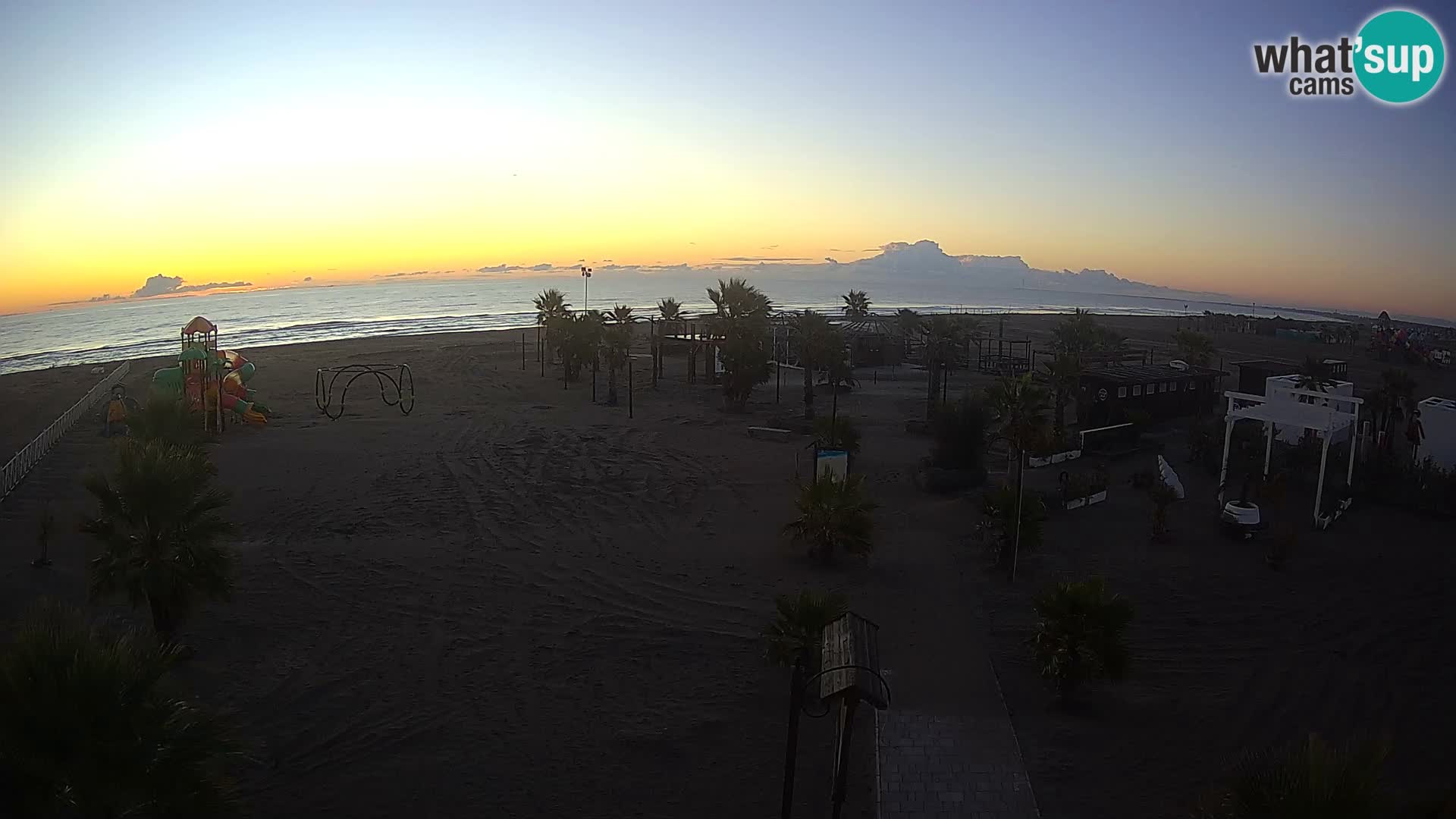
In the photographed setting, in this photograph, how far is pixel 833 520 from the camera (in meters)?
14.6

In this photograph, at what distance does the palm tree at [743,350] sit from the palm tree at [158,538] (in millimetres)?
22326

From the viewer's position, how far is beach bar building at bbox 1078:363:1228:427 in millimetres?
27438

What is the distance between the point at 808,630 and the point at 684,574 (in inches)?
191

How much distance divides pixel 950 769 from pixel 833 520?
21.2ft

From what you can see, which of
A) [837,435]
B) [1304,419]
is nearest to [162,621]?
[837,435]

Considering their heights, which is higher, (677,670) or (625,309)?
(625,309)

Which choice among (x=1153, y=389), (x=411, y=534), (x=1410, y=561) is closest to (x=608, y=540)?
(x=411, y=534)

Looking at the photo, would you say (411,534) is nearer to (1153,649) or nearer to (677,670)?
(677,670)

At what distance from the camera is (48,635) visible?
16.2ft

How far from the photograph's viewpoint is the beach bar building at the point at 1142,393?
27.4m

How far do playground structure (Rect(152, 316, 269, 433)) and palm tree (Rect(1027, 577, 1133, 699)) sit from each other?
1000 inches

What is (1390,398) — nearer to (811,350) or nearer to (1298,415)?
(1298,415)

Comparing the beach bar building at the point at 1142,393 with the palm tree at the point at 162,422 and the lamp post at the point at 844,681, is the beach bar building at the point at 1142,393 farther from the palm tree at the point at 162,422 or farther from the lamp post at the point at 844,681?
the palm tree at the point at 162,422

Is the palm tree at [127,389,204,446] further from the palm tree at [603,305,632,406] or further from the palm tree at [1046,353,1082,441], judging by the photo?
the palm tree at [1046,353,1082,441]
